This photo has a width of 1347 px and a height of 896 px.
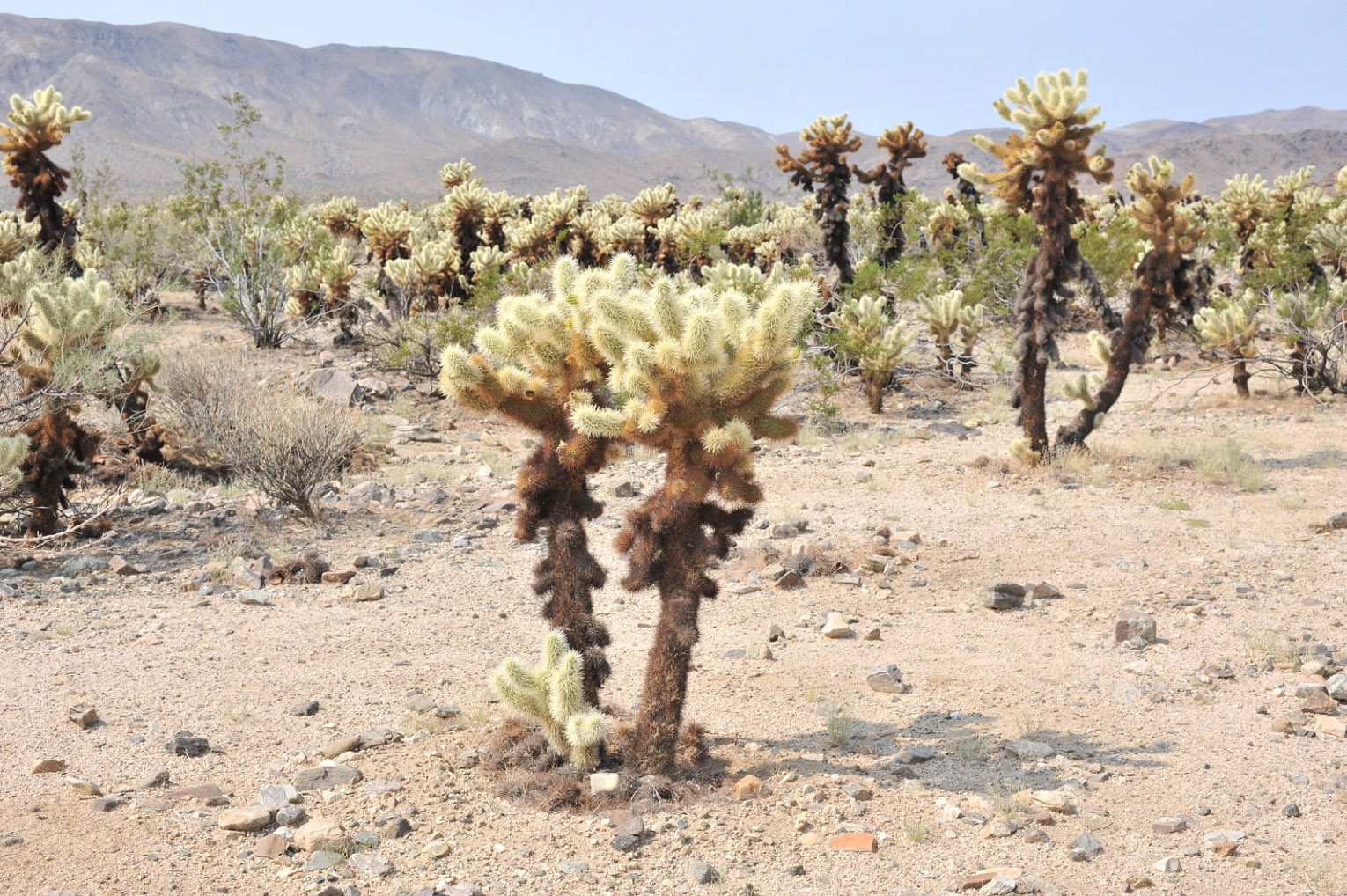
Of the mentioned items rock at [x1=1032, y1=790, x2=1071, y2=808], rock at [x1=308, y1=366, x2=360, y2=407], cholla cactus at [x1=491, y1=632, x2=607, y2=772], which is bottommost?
rock at [x1=1032, y1=790, x2=1071, y2=808]

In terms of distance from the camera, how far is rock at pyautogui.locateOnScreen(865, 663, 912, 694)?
5898 mm

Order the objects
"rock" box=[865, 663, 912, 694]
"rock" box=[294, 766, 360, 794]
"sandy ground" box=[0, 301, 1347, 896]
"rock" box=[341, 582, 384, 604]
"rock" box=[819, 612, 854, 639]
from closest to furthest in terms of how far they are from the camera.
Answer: "sandy ground" box=[0, 301, 1347, 896]
"rock" box=[294, 766, 360, 794]
"rock" box=[865, 663, 912, 694]
"rock" box=[819, 612, 854, 639]
"rock" box=[341, 582, 384, 604]

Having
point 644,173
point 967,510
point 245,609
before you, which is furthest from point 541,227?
point 644,173

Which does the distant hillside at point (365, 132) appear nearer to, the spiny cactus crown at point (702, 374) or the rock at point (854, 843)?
the spiny cactus crown at point (702, 374)

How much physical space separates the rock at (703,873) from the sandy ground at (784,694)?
3 cm

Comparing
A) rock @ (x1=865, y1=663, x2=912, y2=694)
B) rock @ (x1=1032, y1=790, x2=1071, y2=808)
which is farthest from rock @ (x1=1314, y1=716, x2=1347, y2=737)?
rock @ (x1=865, y1=663, x2=912, y2=694)

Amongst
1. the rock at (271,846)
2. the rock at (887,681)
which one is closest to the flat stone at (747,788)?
the rock at (887,681)

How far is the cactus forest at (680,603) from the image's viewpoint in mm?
4332

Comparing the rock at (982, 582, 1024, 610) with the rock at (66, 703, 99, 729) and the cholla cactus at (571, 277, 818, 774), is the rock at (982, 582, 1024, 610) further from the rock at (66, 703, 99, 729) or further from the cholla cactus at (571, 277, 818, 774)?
the rock at (66, 703, 99, 729)

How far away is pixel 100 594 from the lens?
743cm

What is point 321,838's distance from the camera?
4.26m

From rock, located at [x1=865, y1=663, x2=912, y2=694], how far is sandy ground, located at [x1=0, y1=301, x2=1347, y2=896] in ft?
0.15

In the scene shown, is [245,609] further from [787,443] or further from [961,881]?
→ [787,443]

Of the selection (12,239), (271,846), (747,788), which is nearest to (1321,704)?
(747,788)
